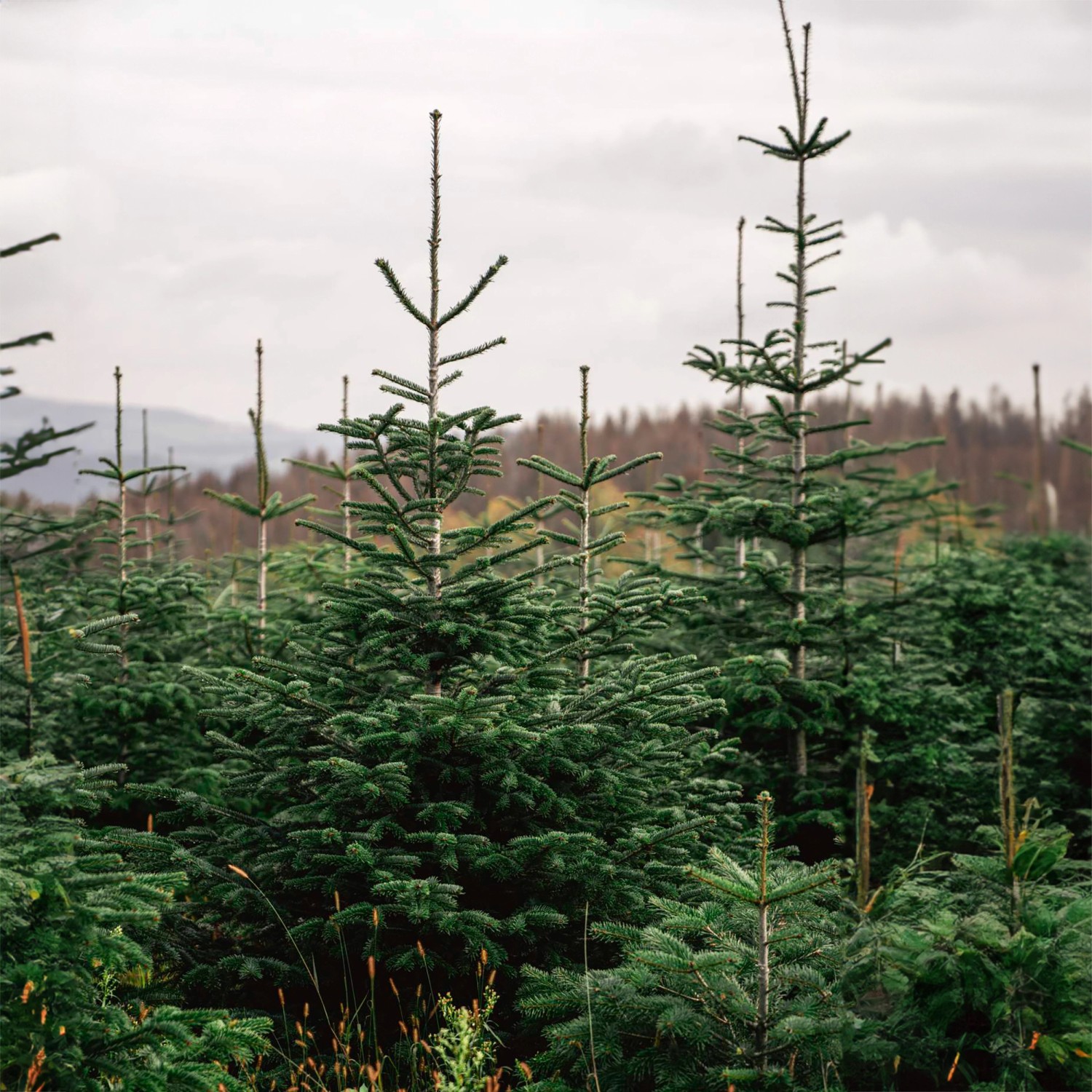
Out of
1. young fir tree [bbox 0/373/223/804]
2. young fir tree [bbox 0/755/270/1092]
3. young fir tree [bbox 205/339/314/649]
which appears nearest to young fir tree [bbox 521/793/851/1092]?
young fir tree [bbox 0/755/270/1092]

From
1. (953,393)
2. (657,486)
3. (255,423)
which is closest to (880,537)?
(657,486)

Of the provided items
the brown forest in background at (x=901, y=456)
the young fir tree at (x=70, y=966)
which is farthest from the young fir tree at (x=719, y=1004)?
the brown forest in background at (x=901, y=456)

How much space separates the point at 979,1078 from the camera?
161 inches

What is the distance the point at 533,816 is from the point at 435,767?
564mm

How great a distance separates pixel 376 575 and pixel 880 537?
50.0 ft

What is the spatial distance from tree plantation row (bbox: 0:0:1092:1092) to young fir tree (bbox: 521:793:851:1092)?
18mm

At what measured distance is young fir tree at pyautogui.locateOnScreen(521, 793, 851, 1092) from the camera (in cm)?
345

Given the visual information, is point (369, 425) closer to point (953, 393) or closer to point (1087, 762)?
point (1087, 762)

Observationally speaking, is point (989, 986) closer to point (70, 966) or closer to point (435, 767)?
point (435, 767)

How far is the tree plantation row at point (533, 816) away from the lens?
3.59 meters

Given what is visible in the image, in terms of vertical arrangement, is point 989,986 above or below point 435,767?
below

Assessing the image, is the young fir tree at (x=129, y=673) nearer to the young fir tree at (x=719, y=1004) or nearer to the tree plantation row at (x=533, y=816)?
the tree plantation row at (x=533, y=816)

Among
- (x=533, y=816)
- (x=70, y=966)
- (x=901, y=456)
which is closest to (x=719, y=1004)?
(x=533, y=816)

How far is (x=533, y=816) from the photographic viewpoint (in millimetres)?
5086
